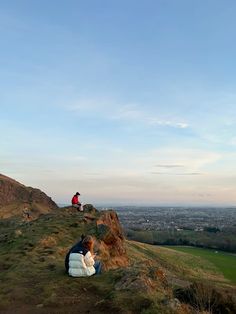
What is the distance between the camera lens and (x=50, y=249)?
23.7 metres

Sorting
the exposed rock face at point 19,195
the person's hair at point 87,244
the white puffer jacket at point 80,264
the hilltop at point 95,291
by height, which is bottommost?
the hilltop at point 95,291

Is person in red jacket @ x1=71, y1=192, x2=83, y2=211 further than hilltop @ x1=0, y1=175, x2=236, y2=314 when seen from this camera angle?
Yes

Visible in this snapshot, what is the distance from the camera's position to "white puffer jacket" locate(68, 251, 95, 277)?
15.9 m

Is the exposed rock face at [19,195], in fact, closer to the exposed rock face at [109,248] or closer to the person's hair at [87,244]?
the exposed rock face at [109,248]

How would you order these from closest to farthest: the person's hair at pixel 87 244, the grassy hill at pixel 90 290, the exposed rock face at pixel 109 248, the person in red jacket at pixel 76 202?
the grassy hill at pixel 90 290
the person's hair at pixel 87 244
the exposed rock face at pixel 109 248
the person in red jacket at pixel 76 202

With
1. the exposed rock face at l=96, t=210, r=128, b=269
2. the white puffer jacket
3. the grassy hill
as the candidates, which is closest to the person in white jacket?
the white puffer jacket

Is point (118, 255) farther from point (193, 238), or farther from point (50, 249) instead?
point (193, 238)

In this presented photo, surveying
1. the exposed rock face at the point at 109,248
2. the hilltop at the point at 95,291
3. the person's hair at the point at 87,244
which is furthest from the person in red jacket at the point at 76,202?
the person's hair at the point at 87,244

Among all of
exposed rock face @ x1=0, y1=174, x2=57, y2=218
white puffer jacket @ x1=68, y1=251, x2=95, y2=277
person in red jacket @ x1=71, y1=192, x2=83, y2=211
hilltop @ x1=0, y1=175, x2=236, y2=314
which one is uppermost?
exposed rock face @ x1=0, y1=174, x2=57, y2=218

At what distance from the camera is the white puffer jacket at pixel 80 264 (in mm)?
15922

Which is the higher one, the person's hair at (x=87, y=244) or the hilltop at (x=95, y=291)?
the person's hair at (x=87, y=244)

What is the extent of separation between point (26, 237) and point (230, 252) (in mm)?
A: 95055

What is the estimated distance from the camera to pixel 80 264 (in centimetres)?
1593

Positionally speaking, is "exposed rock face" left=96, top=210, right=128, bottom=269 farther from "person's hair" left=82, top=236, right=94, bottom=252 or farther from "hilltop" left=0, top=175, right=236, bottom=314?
"person's hair" left=82, top=236, right=94, bottom=252
